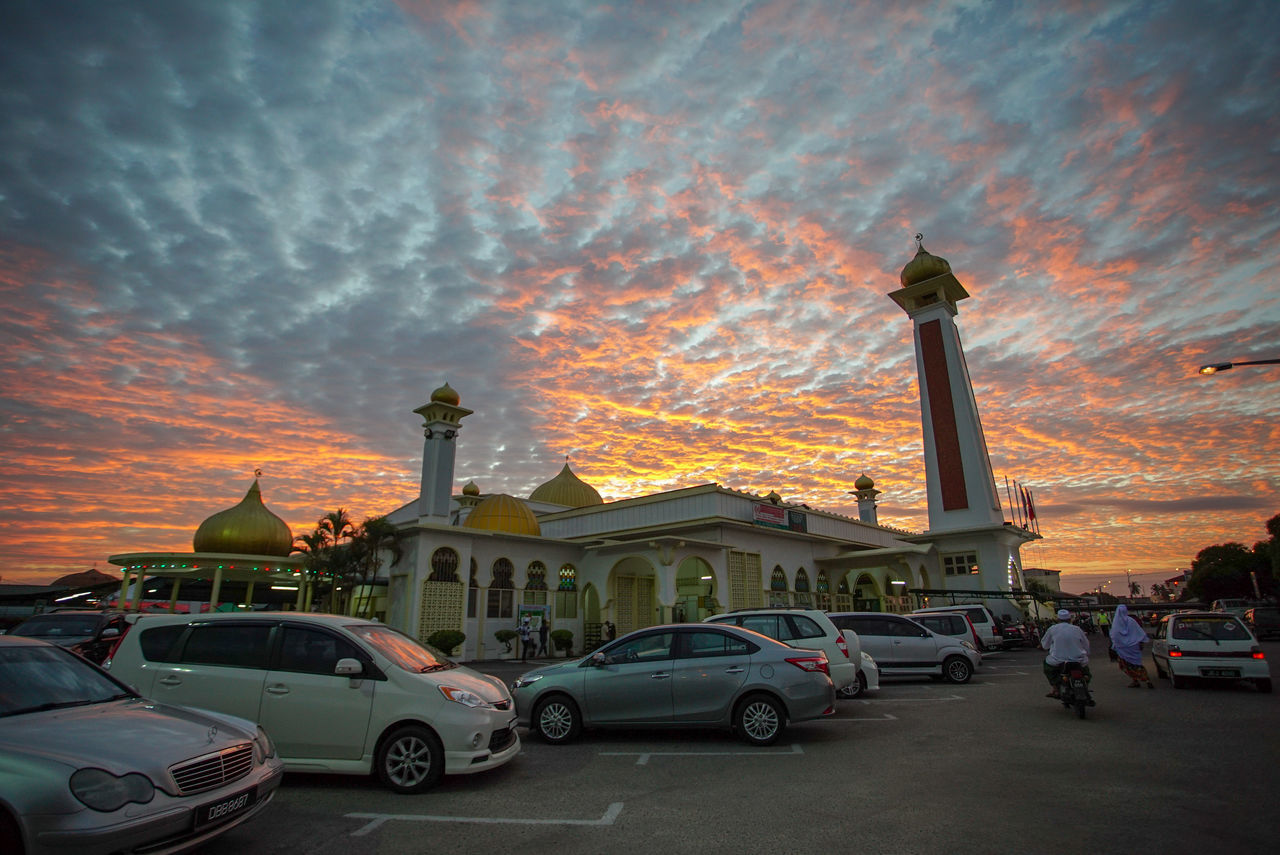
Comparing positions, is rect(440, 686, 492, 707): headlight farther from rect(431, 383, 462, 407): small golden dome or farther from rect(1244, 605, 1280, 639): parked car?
rect(1244, 605, 1280, 639): parked car

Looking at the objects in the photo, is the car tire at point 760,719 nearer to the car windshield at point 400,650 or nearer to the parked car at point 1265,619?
the car windshield at point 400,650

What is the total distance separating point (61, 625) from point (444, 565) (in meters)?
11.3

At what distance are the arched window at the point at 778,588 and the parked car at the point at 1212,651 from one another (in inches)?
644

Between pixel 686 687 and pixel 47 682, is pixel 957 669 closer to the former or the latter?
pixel 686 687

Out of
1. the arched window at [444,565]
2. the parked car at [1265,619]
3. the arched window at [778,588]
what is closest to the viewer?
the arched window at [444,565]

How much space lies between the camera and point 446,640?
22156 millimetres

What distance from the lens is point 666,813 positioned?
5.58 metres

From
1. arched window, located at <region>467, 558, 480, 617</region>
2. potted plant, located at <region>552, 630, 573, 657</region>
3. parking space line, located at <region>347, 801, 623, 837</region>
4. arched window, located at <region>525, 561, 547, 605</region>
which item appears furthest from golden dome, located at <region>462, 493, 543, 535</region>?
parking space line, located at <region>347, 801, 623, 837</region>

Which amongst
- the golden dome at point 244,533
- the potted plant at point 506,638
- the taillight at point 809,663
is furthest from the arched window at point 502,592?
the taillight at point 809,663

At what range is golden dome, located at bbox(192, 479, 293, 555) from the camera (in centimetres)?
3250

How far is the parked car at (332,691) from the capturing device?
6.36m

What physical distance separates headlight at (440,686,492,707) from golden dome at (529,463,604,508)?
108ft

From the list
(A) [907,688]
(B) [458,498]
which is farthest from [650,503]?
(B) [458,498]

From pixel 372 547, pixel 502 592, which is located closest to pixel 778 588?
pixel 502 592
